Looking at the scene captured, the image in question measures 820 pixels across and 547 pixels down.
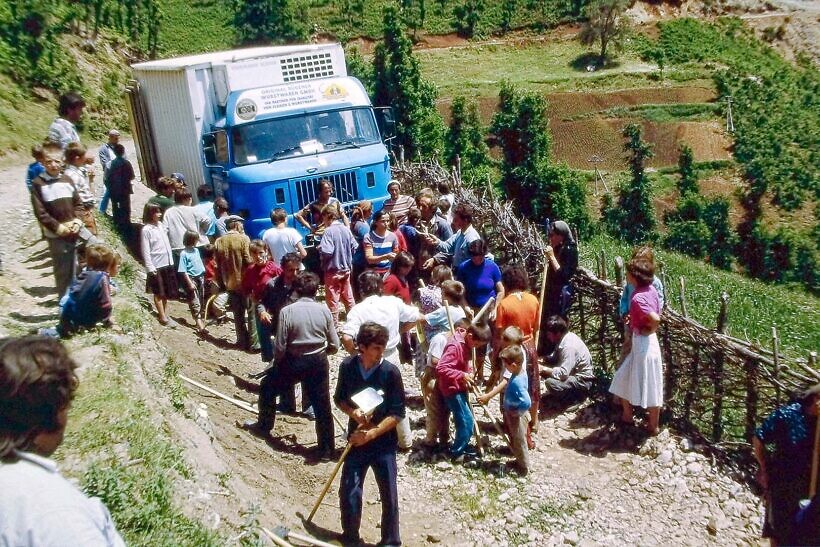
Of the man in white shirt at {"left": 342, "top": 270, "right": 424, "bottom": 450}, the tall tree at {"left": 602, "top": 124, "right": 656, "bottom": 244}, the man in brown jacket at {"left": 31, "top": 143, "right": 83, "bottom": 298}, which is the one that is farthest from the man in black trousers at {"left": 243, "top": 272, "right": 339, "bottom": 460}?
the tall tree at {"left": 602, "top": 124, "right": 656, "bottom": 244}

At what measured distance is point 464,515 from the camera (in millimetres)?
6402

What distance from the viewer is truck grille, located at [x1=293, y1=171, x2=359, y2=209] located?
11.2 m

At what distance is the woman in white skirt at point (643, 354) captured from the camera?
695 centimetres

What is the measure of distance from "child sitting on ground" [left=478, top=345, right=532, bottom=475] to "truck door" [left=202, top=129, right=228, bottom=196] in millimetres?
6341

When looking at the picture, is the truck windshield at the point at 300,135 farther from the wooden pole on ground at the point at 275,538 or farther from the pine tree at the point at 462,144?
the pine tree at the point at 462,144

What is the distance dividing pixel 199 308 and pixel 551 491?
202 inches

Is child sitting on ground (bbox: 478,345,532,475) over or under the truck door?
under

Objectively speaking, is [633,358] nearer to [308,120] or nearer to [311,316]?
[311,316]

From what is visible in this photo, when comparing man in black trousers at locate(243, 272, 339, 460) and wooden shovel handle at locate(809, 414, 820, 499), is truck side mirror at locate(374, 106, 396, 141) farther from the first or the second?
wooden shovel handle at locate(809, 414, 820, 499)

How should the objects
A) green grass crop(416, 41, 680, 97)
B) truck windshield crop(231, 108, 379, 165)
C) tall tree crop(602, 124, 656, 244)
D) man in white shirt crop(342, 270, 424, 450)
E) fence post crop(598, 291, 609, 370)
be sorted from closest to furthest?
man in white shirt crop(342, 270, 424, 450)
fence post crop(598, 291, 609, 370)
truck windshield crop(231, 108, 379, 165)
tall tree crop(602, 124, 656, 244)
green grass crop(416, 41, 680, 97)

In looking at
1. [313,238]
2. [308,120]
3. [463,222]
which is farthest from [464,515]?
[308,120]

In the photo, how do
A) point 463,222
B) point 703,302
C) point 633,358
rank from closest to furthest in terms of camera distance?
point 633,358
point 463,222
point 703,302

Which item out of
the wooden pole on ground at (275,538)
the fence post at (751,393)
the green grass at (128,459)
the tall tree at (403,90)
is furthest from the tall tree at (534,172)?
the wooden pole on ground at (275,538)

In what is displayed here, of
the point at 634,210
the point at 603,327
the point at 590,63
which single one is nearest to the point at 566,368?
the point at 603,327
